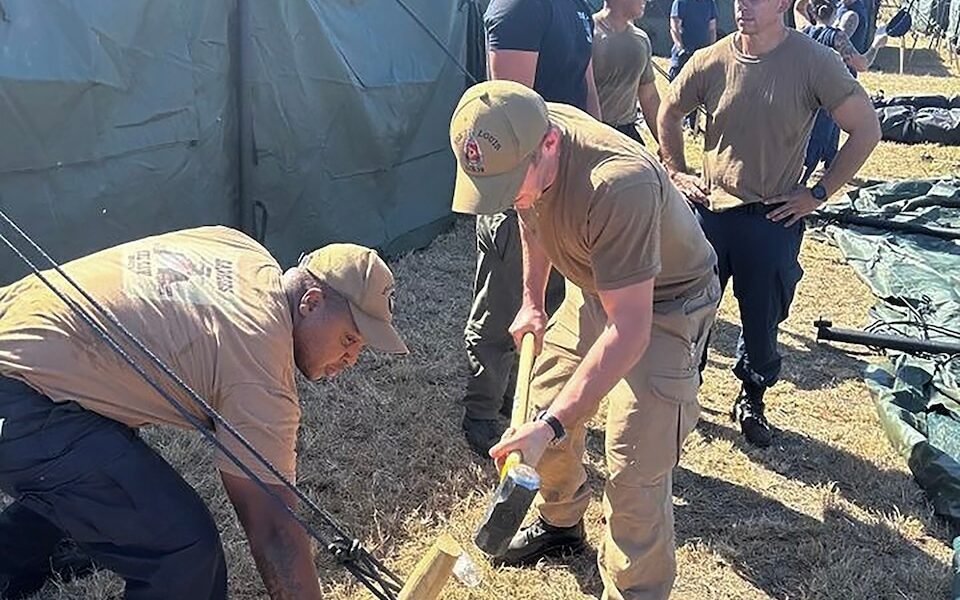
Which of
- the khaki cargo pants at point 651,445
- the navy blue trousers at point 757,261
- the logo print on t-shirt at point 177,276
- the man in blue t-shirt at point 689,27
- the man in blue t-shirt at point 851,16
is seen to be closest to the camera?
the logo print on t-shirt at point 177,276

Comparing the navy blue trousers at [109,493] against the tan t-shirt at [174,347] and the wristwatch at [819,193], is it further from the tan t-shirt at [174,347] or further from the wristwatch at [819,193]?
the wristwatch at [819,193]

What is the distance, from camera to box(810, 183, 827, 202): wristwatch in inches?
164

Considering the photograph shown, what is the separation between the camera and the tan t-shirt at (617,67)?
18.3 ft

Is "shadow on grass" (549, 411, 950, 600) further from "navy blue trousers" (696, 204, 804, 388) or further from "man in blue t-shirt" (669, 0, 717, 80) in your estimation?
"man in blue t-shirt" (669, 0, 717, 80)

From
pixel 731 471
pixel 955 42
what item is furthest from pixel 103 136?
pixel 955 42

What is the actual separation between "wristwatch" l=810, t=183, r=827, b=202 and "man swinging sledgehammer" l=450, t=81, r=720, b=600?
1242 mm

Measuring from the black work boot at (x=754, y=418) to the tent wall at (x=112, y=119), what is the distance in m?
3.05

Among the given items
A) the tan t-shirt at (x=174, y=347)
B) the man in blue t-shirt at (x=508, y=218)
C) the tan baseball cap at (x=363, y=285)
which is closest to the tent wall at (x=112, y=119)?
the man in blue t-shirt at (x=508, y=218)

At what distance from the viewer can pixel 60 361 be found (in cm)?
239

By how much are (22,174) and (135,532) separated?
8.52ft

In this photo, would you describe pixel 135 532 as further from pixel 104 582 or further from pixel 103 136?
pixel 103 136

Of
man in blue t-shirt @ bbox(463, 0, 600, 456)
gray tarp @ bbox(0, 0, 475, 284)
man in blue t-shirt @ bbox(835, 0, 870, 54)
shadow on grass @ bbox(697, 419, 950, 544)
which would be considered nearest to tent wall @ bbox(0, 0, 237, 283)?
gray tarp @ bbox(0, 0, 475, 284)

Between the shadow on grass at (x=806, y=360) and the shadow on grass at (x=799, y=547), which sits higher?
the shadow on grass at (x=799, y=547)

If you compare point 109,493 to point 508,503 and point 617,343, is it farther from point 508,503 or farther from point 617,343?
point 617,343
